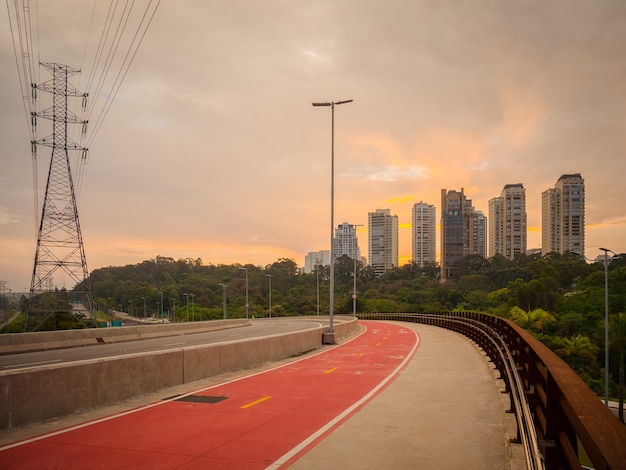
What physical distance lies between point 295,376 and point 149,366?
4.68m

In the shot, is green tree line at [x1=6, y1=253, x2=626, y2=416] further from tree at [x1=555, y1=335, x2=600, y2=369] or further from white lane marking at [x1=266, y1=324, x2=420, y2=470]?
white lane marking at [x1=266, y1=324, x2=420, y2=470]

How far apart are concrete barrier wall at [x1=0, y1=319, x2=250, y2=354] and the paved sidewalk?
20684 millimetres

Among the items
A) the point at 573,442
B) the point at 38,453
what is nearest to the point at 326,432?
the point at 38,453

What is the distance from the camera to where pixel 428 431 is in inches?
357

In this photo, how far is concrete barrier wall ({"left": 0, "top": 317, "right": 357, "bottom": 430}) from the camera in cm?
937

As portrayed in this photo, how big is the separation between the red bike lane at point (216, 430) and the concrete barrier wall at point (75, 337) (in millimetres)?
17059

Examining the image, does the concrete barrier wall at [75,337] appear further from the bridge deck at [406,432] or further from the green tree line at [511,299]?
the green tree line at [511,299]

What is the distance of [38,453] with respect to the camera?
25.5ft

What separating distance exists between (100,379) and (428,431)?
698 cm

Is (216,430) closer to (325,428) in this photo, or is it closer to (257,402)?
(325,428)

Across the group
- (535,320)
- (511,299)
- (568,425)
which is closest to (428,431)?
(568,425)

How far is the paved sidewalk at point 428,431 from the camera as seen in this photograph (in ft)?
24.1

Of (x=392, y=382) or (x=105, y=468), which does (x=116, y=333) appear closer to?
(x=392, y=382)

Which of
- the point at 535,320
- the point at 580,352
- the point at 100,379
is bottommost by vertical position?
the point at 580,352
